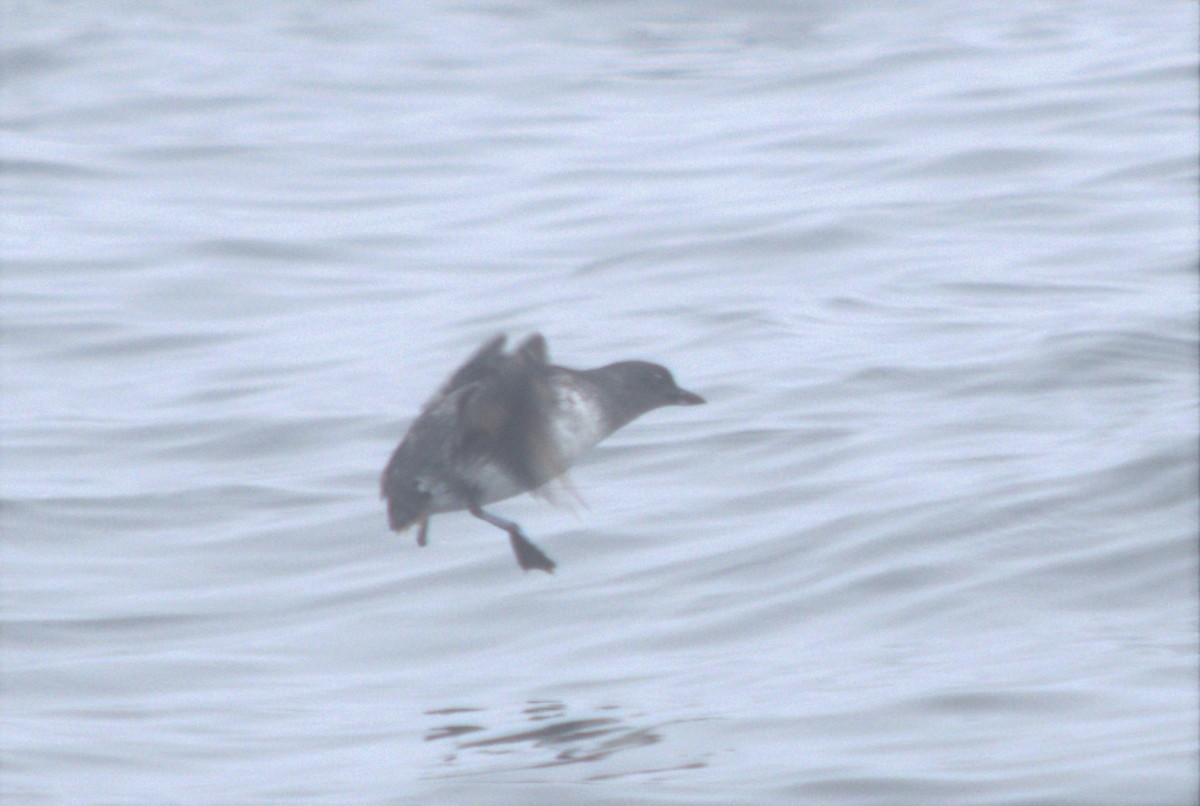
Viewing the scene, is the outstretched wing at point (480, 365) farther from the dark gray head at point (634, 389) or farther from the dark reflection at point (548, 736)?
the dark reflection at point (548, 736)

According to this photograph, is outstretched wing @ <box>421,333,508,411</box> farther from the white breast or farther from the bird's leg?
the bird's leg

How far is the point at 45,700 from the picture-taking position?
21.7 feet

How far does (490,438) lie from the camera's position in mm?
5340

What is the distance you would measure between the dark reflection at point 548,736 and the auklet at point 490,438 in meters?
0.52

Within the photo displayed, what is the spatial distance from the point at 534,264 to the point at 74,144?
6.30 meters

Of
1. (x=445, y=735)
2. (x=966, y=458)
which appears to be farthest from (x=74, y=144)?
Answer: (x=445, y=735)

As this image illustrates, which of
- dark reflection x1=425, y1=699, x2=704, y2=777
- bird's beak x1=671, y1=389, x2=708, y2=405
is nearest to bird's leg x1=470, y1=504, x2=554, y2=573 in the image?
dark reflection x1=425, y1=699, x2=704, y2=777

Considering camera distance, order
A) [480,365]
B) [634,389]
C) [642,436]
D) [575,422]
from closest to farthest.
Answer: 1. [480,365]
2. [575,422]
3. [634,389]
4. [642,436]

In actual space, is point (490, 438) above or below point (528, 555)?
above

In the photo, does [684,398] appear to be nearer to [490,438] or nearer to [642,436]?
[490,438]

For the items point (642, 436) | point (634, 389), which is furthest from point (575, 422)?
point (642, 436)

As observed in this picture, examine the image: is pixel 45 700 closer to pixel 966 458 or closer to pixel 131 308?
pixel 966 458

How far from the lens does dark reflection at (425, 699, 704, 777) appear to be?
549 cm

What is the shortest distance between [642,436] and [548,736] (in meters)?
3.71
